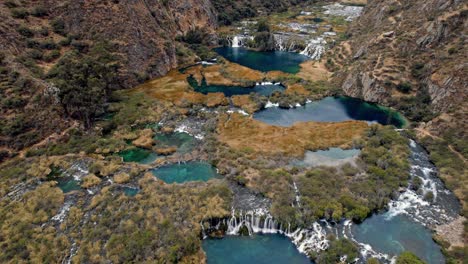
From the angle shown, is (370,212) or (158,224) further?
(370,212)

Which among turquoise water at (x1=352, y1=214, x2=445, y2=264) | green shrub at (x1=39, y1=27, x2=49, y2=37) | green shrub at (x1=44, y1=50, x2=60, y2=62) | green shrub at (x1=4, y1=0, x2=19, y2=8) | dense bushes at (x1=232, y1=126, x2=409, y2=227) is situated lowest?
turquoise water at (x1=352, y1=214, x2=445, y2=264)

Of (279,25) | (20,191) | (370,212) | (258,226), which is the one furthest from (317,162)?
(279,25)

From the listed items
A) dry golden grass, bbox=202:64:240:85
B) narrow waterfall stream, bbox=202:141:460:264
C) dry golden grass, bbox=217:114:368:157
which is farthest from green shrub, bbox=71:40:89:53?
narrow waterfall stream, bbox=202:141:460:264

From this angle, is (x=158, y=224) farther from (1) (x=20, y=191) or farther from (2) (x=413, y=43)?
(2) (x=413, y=43)

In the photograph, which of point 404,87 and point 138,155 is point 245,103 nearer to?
point 138,155

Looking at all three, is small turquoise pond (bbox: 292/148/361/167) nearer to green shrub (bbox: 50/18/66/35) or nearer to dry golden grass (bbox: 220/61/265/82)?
dry golden grass (bbox: 220/61/265/82)

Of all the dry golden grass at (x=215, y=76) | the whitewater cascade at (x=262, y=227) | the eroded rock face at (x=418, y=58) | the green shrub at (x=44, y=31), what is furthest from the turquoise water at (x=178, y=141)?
the eroded rock face at (x=418, y=58)
